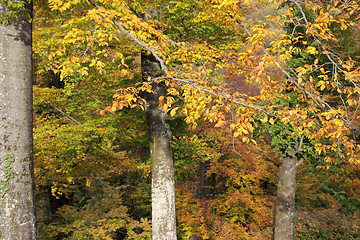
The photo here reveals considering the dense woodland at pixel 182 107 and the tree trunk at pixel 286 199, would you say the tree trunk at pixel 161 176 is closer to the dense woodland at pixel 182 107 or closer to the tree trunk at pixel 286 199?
A: the dense woodland at pixel 182 107

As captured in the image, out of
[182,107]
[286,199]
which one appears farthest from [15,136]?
[286,199]

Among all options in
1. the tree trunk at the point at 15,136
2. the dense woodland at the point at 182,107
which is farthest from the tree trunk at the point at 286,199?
the tree trunk at the point at 15,136

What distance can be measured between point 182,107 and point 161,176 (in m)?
2.29

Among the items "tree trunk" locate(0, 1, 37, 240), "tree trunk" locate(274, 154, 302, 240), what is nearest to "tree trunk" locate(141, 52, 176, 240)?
"tree trunk" locate(0, 1, 37, 240)

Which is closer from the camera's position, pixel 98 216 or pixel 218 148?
pixel 98 216

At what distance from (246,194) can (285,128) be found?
572 centimetres

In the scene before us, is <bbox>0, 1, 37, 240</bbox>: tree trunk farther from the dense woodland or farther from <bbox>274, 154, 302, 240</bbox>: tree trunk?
<bbox>274, 154, 302, 240</bbox>: tree trunk

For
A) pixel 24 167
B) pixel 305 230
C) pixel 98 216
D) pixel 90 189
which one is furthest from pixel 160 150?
pixel 305 230

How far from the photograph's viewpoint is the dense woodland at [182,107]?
3447 mm

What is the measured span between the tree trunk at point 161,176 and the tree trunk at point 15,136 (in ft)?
9.93

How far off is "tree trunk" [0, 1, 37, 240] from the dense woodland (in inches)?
0.7

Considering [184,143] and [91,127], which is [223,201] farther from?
[91,127]

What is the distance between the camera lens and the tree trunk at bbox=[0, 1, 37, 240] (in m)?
2.68

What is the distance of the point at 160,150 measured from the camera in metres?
6.00
